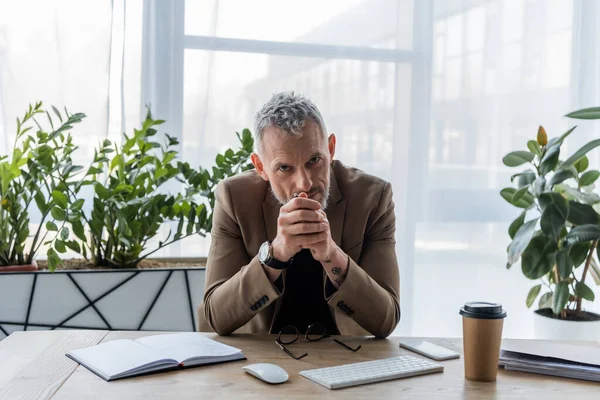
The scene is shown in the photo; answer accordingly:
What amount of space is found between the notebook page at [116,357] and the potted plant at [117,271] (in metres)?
1.00

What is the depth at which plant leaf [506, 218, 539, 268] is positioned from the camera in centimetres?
271

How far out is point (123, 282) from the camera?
2496 mm

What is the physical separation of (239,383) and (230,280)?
0.51 metres

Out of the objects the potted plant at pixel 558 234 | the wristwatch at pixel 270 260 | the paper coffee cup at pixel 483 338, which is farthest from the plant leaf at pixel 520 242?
the paper coffee cup at pixel 483 338

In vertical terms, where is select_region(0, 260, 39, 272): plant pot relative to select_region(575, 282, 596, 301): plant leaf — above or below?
above

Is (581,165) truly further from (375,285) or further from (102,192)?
(102,192)

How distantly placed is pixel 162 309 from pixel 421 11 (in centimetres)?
184

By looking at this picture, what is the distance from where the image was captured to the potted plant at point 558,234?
8.78 feet

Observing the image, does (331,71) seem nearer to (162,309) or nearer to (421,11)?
(421,11)

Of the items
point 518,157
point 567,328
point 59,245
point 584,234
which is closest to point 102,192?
point 59,245

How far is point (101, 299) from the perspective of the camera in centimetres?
249

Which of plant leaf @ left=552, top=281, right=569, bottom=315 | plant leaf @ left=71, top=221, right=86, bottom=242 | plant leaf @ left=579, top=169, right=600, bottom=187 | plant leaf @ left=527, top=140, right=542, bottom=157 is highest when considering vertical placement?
plant leaf @ left=527, top=140, right=542, bottom=157

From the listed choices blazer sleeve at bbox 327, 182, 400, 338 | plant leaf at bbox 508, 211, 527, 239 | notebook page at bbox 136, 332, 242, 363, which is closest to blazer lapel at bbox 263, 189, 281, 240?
blazer sleeve at bbox 327, 182, 400, 338

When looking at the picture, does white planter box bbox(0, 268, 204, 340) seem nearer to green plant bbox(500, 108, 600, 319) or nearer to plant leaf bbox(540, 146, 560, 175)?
green plant bbox(500, 108, 600, 319)
